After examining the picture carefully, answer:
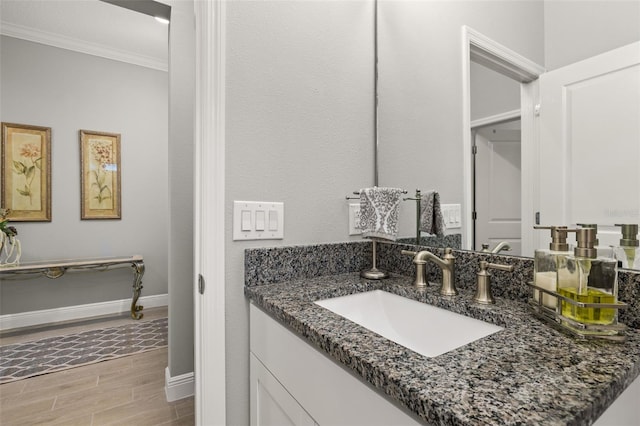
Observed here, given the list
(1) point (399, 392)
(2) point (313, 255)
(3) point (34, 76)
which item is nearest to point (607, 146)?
(1) point (399, 392)

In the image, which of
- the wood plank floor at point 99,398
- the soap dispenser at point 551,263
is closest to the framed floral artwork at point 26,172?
the wood plank floor at point 99,398

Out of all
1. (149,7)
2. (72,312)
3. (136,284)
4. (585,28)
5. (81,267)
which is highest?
(149,7)

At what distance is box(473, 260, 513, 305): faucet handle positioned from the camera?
0.81m

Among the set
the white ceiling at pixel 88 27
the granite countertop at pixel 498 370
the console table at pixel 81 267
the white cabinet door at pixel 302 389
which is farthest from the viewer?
the console table at pixel 81 267

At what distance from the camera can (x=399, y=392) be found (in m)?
0.44

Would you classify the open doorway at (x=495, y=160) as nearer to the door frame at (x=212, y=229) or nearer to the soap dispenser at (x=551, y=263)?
the soap dispenser at (x=551, y=263)

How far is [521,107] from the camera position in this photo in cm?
86

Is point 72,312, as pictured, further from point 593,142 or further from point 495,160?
point 593,142

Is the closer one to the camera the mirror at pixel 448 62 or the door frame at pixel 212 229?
the mirror at pixel 448 62

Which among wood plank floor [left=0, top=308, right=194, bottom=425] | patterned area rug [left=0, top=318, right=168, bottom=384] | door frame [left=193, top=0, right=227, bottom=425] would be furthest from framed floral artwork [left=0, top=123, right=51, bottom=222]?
door frame [left=193, top=0, right=227, bottom=425]

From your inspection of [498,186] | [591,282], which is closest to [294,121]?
[498,186]

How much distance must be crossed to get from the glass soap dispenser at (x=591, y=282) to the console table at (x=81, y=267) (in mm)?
3564

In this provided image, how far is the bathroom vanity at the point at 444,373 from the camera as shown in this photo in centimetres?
39

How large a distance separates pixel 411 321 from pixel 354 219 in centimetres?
46
